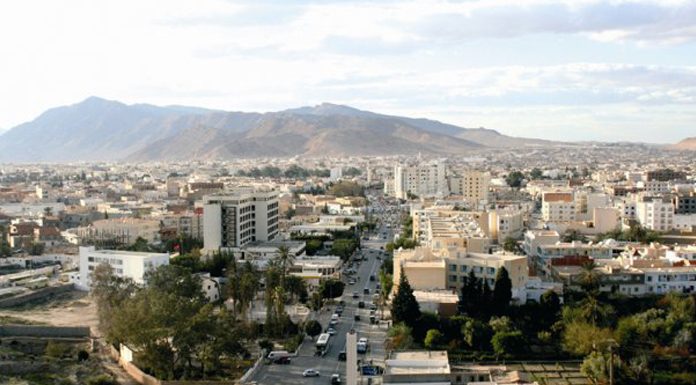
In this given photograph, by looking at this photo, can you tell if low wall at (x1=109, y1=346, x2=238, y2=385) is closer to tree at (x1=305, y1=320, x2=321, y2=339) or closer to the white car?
the white car

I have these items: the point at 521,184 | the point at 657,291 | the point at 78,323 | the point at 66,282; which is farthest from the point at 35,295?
the point at 521,184

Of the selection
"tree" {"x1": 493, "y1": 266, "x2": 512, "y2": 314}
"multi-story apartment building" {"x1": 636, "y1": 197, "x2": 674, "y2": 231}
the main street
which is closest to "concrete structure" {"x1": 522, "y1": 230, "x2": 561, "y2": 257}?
the main street

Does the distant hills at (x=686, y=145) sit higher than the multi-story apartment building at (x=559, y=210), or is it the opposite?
the distant hills at (x=686, y=145)

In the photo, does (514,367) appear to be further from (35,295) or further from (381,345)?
(35,295)

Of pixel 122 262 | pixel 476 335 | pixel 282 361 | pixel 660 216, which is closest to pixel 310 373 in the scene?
pixel 282 361

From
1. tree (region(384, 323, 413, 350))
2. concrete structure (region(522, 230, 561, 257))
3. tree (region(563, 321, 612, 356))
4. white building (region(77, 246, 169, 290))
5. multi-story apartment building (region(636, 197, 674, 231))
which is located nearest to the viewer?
tree (region(563, 321, 612, 356))

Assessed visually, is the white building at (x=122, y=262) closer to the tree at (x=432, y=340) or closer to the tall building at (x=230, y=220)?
the tall building at (x=230, y=220)

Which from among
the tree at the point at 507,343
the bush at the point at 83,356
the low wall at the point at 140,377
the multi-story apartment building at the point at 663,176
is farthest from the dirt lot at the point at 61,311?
the multi-story apartment building at the point at 663,176
